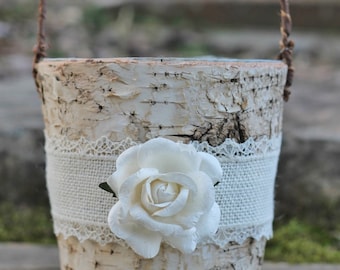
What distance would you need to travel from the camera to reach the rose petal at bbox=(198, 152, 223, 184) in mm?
873

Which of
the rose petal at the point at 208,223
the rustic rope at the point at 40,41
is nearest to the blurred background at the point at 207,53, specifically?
the rustic rope at the point at 40,41

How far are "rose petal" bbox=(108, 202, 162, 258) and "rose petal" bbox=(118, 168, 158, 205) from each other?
0.9 inches

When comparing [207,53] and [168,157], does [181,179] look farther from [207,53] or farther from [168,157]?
[207,53]

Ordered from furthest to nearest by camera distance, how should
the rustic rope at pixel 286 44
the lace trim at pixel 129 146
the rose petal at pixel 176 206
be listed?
the rustic rope at pixel 286 44 → the lace trim at pixel 129 146 → the rose petal at pixel 176 206

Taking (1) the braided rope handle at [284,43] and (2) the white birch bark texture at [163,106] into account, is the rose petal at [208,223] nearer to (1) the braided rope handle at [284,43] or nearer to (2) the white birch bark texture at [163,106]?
(2) the white birch bark texture at [163,106]

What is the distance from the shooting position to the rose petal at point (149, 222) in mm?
835

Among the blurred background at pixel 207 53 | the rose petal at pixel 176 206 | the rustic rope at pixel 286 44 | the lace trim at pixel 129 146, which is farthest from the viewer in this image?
the blurred background at pixel 207 53

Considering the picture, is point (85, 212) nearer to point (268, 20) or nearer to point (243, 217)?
point (243, 217)

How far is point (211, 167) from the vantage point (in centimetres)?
87

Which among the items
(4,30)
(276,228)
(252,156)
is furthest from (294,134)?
(4,30)

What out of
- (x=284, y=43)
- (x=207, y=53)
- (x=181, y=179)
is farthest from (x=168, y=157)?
(x=207, y=53)

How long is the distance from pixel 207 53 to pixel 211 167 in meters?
1.70

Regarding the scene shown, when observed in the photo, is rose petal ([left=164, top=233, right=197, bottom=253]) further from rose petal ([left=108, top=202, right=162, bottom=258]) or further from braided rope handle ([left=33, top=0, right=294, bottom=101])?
braided rope handle ([left=33, top=0, right=294, bottom=101])

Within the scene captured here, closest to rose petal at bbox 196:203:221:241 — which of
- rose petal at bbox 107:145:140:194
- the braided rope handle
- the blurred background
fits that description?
rose petal at bbox 107:145:140:194
